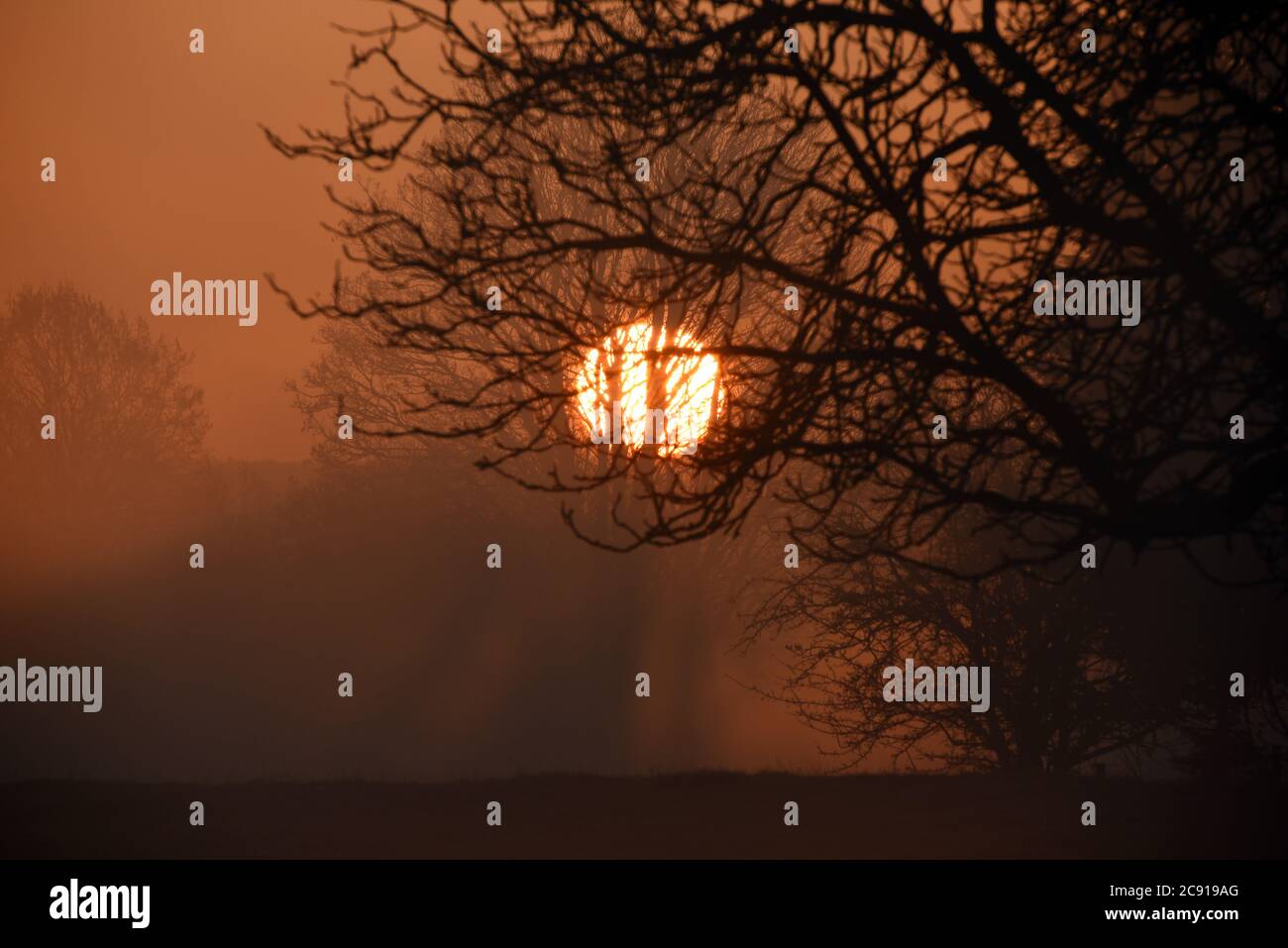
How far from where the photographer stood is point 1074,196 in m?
5.76

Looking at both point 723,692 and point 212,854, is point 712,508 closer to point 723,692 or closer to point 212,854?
point 212,854

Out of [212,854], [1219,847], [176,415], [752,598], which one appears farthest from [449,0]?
[176,415]

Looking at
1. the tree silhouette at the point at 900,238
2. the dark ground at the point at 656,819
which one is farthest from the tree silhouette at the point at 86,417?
the tree silhouette at the point at 900,238

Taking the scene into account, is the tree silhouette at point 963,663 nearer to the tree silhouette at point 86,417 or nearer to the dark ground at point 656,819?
the dark ground at point 656,819

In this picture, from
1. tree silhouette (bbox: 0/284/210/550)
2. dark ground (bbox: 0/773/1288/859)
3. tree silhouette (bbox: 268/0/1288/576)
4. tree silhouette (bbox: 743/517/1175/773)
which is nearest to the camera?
tree silhouette (bbox: 268/0/1288/576)

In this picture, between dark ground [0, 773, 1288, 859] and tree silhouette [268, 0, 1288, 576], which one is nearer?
tree silhouette [268, 0, 1288, 576]

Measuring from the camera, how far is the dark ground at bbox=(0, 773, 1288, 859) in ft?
28.3

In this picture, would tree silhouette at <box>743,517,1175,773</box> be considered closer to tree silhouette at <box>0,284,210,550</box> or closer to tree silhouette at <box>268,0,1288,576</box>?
tree silhouette at <box>268,0,1288,576</box>

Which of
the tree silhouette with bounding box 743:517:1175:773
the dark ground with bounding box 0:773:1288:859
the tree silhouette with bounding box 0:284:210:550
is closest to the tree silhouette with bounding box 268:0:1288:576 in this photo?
the dark ground with bounding box 0:773:1288:859

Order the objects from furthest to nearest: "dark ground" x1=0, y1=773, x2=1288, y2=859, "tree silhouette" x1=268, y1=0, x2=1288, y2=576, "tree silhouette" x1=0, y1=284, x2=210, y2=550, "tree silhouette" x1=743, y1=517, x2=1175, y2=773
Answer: "tree silhouette" x1=0, y1=284, x2=210, y2=550 < "tree silhouette" x1=743, y1=517, x2=1175, y2=773 < "dark ground" x1=0, y1=773, x2=1288, y2=859 < "tree silhouette" x1=268, y1=0, x2=1288, y2=576

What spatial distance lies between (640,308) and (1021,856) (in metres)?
4.88

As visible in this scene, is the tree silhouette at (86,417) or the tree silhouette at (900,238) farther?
the tree silhouette at (86,417)

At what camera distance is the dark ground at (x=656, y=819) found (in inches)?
340

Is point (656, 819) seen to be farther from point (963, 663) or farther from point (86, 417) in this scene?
point (86, 417)
